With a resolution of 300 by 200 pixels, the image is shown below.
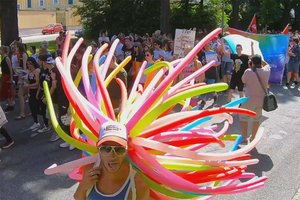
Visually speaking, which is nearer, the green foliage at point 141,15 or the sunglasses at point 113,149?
the sunglasses at point 113,149

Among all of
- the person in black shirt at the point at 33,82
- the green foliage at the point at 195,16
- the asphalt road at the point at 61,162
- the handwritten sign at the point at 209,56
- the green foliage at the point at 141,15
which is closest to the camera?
the asphalt road at the point at 61,162

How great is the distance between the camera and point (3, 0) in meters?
14.5

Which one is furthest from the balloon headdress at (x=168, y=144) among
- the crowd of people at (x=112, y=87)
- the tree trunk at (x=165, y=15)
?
the tree trunk at (x=165, y=15)

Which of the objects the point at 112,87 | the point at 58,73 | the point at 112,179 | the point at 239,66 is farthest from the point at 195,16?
the point at 112,179

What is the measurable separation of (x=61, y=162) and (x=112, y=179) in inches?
170

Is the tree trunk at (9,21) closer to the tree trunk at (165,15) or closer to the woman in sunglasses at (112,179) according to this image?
the tree trunk at (165,15)

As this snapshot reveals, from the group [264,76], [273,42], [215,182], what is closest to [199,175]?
[215,182]

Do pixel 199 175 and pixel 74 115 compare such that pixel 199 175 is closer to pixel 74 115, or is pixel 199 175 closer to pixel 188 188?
pixel 188 188

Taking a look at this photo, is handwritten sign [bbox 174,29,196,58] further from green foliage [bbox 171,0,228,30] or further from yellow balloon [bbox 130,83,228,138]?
green foliage [bbox 171,0,228,30]

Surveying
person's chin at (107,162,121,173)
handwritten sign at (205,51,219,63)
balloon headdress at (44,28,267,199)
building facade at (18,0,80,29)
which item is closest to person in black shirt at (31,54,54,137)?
handwritten sign at (205,51,219,63)

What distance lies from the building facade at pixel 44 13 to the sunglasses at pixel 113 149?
56.9 metres

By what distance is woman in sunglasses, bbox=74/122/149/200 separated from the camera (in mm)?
2646

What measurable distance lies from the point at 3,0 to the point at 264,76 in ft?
33.8

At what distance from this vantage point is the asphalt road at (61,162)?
5.82m
